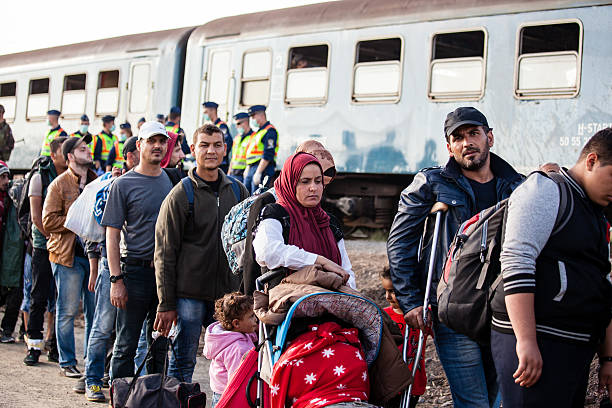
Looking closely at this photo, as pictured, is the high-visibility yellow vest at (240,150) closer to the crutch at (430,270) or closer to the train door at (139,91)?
the train door at (139,91)

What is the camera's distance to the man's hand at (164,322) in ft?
16.3

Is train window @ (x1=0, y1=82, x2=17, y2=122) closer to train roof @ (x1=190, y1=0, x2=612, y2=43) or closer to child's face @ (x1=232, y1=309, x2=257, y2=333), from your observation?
train roof @ (x1=190, y1=0, x2=612, y2=43)

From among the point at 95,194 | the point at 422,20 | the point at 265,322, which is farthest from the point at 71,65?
the point at 265,322

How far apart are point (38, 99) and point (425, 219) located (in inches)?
613

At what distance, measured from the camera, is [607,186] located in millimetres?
3033

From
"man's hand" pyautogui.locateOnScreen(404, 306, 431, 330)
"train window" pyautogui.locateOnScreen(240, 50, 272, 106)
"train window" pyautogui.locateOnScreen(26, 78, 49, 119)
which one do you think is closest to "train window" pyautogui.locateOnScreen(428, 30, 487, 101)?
"train window" pyautogui.locateOnScreen(240, 50, 272, 106)

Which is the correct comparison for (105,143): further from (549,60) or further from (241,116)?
(549,60)

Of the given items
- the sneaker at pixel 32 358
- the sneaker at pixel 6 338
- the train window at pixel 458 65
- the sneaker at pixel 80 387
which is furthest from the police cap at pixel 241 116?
the sneaker at pixel 80 387

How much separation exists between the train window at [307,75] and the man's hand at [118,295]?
287 inches

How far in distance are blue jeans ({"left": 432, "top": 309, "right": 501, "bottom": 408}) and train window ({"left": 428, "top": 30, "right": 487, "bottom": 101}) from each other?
7.25 meters

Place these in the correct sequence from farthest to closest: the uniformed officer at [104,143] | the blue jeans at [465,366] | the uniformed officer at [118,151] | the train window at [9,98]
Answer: the train window at [9,98] → the uniformed officer at [104,143] → the uniformed officer at [118,151] → the blue jeans at [465,366]

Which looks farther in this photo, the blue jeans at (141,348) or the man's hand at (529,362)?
the blue jeans at (141,348)

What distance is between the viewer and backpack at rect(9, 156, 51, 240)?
24.5ft

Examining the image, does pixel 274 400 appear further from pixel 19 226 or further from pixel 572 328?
pixel 19 226
